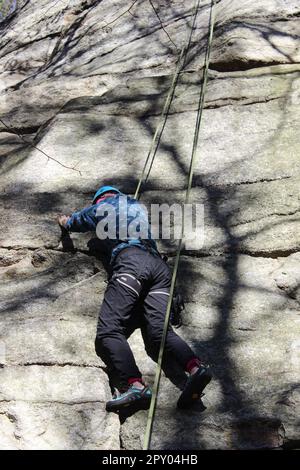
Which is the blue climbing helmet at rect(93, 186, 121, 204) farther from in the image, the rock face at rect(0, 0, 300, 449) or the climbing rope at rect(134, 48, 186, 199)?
the rock face at rect(0, 0, 300, 449)

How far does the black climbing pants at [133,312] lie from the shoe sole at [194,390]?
0.70ft

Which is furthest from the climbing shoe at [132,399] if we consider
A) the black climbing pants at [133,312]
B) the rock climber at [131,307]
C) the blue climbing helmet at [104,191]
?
the blue climbing helmet at [104,191]

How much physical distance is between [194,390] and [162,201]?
2209mm

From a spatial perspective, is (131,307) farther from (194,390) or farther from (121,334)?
(194,390)

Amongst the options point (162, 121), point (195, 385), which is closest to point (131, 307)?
point (195, 385)

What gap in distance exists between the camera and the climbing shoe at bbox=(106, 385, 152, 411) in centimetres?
363

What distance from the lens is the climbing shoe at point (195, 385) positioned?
357 cm

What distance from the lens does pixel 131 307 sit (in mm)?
4133

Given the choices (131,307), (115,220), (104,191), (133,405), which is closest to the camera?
(133,405)

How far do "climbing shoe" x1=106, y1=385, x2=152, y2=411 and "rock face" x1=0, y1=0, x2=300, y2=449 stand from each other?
0.09m

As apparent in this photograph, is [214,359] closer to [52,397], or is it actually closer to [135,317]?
[135,317]

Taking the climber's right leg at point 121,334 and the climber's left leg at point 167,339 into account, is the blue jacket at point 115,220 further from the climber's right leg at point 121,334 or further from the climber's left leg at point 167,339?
the climber's left leg at point 167,339

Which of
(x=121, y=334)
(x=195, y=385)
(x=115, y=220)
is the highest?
(x=115, y=220)

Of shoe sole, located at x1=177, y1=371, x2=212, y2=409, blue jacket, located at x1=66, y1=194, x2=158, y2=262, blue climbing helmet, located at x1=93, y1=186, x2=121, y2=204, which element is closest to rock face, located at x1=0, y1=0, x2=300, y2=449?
shoe sole, located at x1=177, y1=371, x2=212, y2=409
